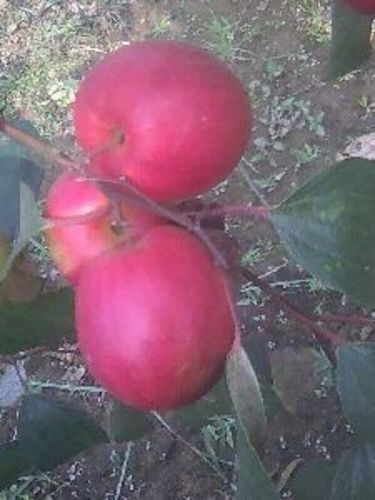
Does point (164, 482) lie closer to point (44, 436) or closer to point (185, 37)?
point (44, 436)

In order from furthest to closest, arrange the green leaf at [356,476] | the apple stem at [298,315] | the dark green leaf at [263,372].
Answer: the dark green leaf at [263,372] → the green leaf at [356,476] → the apple stem at [298,315]

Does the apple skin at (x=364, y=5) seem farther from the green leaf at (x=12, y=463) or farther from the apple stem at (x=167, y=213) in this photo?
the green leaf at (x=12, y=463)

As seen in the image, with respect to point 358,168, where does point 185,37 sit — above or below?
below

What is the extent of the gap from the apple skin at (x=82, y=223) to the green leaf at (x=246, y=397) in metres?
0.10

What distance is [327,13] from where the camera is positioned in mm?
2156

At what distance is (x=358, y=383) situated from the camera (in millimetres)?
882

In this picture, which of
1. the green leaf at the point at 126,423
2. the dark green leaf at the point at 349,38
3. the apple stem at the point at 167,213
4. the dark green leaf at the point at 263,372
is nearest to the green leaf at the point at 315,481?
the dark green leaf at the point at 263,372

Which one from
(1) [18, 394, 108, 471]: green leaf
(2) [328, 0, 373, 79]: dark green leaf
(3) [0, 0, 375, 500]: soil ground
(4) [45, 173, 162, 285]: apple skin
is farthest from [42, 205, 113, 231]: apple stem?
(3) [0, 0, 375, 500]: soil ground

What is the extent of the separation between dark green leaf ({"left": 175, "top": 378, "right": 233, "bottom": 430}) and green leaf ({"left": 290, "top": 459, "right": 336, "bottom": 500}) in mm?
112

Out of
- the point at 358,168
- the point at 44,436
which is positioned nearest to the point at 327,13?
the point at 44,436

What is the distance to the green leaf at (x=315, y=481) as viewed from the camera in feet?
3.86

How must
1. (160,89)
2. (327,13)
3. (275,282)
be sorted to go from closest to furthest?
1. (160,89)
2. (275,282)
3. (327,13)

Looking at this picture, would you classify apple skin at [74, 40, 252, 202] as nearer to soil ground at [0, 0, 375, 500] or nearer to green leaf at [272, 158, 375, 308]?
green leaf at [272, 158, 375, 308]

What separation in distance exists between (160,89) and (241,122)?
2.5 inches
